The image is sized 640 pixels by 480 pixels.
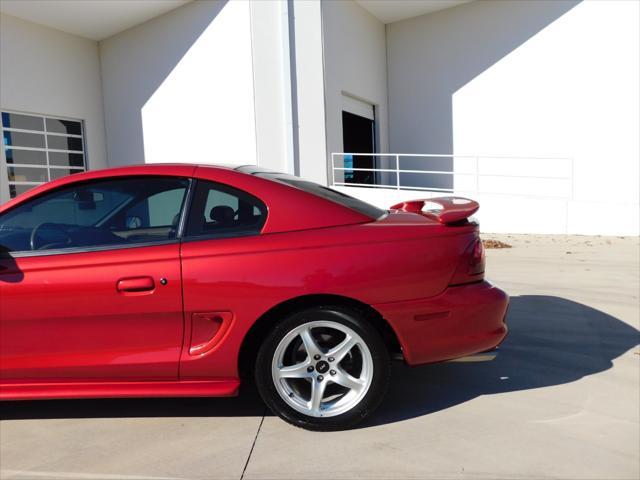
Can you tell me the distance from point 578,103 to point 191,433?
43.1ft

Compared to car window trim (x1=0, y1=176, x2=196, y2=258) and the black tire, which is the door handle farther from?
the black tire

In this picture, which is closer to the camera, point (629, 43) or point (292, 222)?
point (292, 222)

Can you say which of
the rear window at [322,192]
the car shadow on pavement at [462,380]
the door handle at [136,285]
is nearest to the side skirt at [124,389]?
the car shadow on pavement at [462,380]

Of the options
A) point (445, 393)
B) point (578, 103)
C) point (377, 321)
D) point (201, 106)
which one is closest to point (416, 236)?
point (377, 321)

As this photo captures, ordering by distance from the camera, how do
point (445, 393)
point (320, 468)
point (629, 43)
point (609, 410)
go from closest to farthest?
point (320, 468), point (609, 410), point (445, 393), point (629, 43)

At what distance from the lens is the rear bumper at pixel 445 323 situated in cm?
292

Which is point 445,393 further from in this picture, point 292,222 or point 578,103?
point 578,103

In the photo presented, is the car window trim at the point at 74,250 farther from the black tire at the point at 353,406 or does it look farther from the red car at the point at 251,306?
the black tire at the point at 353,406

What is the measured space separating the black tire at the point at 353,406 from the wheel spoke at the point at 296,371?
2.6 inches

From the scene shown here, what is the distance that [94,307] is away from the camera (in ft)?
9.53

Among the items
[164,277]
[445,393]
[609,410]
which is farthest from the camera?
[445,393]

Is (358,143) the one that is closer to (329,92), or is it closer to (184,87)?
(329,92)

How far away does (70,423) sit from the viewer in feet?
10.4

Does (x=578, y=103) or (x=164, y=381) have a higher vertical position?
(x=578, y=103)
